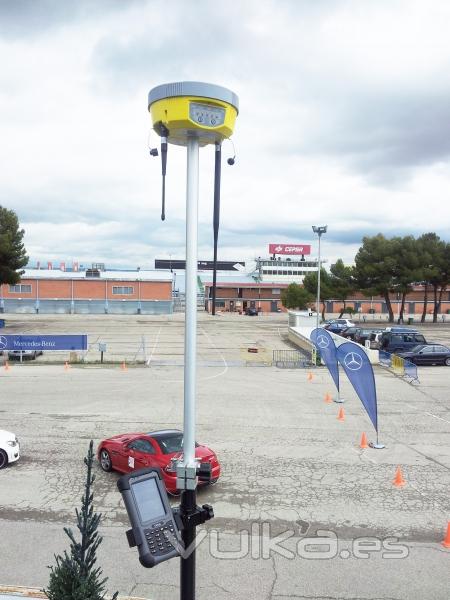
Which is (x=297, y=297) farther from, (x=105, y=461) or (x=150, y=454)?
(x=150, y=454)

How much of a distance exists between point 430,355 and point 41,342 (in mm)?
23541

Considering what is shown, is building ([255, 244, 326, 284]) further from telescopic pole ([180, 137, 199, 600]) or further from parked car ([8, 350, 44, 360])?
telescopic pole ([180, 137, 199, 600])

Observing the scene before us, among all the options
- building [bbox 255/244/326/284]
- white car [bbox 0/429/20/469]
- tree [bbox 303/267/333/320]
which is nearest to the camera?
white car [bbox 0/429/20/469]

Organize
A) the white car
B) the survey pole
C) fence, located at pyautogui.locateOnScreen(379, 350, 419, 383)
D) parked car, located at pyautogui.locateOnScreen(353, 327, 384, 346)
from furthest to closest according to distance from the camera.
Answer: parked car, located at pyautogui.locateOnScreen(353, 327, 384, 346) → fence, located at pyautogui.locateOnScreen(379, 350, 419, 383) → the white car → the survey pole

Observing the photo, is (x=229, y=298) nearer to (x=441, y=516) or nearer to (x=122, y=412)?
(x=122, y=412)

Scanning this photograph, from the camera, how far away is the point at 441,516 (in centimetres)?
1051

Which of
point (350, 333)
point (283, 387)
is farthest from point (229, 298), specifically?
point (283, 387)

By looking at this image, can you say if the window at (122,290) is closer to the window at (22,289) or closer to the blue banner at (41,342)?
the window at (22,289)

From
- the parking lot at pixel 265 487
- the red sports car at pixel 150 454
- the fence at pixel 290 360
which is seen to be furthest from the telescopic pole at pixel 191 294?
the fence at pixel 290 360

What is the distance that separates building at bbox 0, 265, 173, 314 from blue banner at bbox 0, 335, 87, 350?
47.0 metres

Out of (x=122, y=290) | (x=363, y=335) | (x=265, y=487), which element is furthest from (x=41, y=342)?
(x=122, y=290)

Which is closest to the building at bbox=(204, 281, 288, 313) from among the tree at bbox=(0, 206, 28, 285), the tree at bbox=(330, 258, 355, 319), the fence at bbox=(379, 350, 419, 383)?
the tree at bbox=(330, 258, 355, 319)

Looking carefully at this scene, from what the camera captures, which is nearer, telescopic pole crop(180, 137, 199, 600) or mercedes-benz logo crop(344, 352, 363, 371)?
telescopic pole crop(180, 137, 199, 600)

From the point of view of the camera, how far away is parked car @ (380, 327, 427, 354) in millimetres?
36219
